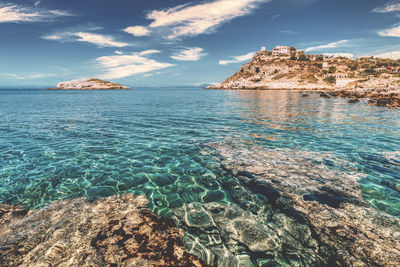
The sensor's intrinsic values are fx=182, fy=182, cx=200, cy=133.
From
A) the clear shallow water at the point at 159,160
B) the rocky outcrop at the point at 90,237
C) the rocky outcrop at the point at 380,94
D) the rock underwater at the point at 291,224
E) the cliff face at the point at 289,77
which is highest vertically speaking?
the cliff face at the point at 289,77

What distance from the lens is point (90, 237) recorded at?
5.54 m

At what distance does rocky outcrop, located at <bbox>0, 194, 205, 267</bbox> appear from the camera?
4.80m

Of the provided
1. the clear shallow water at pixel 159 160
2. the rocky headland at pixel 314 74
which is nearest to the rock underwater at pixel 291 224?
the clear shallow water at pixel 159 160

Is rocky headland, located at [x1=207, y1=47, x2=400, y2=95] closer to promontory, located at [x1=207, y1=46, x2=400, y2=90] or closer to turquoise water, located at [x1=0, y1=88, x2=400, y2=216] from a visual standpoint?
promontory, located at [x1=207, y1=46, x2=400, y2=90]

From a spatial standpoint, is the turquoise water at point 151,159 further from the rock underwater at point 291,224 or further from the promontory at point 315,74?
the promontory at point 315,74

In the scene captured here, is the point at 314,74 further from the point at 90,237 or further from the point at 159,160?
the point at 90,237

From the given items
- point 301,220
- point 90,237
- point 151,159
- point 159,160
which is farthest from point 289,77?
point 90,237

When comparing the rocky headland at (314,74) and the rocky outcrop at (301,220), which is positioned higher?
the rocky headland at (314,74)

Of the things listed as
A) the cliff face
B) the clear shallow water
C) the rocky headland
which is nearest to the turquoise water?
the clear shallow water

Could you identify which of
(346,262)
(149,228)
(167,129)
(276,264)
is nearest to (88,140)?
(167,129)

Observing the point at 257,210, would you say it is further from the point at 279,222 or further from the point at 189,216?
the point at 189,216

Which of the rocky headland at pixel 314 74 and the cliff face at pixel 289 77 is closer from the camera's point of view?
the rocky headland at pixel 314 74

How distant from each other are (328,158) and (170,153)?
10433 mm

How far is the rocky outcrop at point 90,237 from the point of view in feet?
15.8
